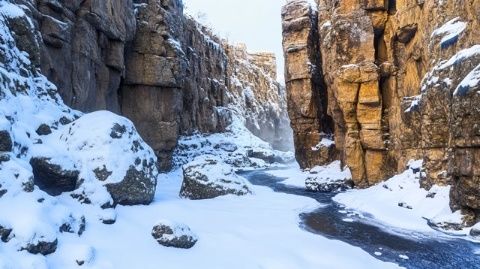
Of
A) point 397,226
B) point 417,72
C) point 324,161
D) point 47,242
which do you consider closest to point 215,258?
point 47,242

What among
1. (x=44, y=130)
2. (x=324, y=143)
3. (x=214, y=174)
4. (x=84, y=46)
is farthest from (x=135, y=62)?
(x=324, y=143)

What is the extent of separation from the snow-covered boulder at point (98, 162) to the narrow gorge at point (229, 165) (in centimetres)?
6

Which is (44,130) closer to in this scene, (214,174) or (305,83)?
(214,174)

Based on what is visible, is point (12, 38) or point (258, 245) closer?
point (258, 245)

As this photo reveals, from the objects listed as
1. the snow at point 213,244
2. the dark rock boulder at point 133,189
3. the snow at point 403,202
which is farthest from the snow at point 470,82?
the dark rock boulder at point 133,189

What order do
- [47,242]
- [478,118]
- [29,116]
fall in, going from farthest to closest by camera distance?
1. [478,118]
2. [29,116]
3. [47,242]

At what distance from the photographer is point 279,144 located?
357 ft

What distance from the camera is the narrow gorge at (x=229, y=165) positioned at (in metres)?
11.6

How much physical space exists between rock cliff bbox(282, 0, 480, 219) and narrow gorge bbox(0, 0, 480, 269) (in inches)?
4.8

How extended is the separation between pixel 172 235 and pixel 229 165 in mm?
13519

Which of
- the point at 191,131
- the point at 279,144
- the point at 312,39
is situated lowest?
the point at 279,144

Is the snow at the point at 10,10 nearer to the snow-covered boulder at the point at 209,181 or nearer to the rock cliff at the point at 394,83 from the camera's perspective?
the snow-covered boulder at the point at 209,181

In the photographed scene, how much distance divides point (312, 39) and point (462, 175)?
30493 mm

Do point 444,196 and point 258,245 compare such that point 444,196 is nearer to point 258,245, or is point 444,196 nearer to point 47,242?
point 258,245
